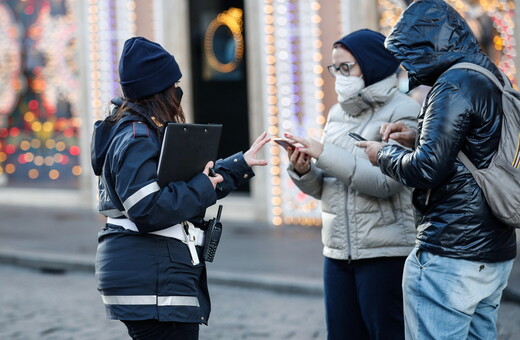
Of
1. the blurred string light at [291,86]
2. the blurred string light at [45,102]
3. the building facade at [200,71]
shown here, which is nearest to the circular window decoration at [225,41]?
the building facade at [200,71]

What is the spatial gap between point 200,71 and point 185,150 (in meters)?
9.19

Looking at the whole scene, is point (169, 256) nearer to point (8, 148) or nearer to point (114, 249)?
point (114, 249)

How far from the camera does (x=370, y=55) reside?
3.81 m

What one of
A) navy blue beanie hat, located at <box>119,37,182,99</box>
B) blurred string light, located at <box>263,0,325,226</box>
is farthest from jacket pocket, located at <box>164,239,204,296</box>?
blurred string light, located at <box>263,0,325,226</box>

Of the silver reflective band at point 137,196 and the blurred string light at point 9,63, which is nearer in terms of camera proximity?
the silver reflective band at point 137,196

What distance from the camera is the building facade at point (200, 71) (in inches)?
416

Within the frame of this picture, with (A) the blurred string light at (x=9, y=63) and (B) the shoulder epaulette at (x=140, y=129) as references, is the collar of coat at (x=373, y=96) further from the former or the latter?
(A) the blurred string light at (x=9, y=63)

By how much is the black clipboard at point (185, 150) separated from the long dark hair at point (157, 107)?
97mm

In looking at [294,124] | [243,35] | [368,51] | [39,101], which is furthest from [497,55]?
[39,101]

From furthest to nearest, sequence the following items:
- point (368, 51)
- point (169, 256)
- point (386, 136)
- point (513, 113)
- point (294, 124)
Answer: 1. point (294, 124)
2. point (368, 51)
3. point (386, 136)
4. point (169, 256)
5. point (513, 113)

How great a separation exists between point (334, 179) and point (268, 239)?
596 cm

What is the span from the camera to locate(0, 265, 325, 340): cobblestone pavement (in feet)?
19.2

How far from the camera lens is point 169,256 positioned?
3094 millimetres

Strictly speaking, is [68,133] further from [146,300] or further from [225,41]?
[146,300]
